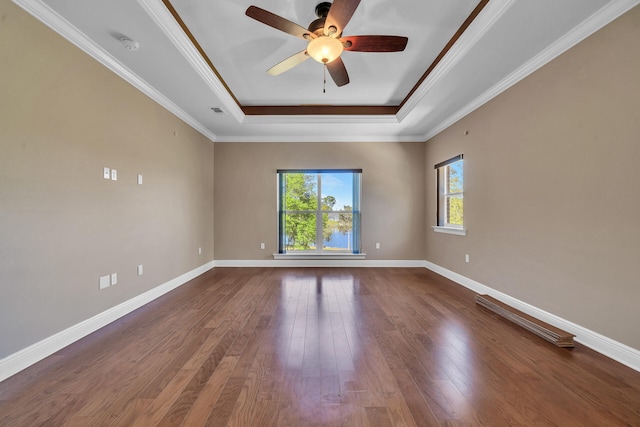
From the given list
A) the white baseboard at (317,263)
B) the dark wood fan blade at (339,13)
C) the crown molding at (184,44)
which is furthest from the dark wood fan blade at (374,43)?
the white baseboard at (317,263)

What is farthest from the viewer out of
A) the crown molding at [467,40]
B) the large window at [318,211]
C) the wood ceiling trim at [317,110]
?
the large window at [318,211]

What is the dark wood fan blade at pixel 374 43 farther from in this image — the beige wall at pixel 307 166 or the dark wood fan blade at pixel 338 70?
Result: the beige wall at pixel 307 166

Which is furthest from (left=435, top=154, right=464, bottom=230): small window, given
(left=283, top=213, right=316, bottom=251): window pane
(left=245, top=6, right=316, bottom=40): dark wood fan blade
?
(left=245, top=6, right=316, bottom=40): dark wood fan blade

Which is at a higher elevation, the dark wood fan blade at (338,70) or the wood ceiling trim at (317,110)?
the wood ceiling trim at (317,110)

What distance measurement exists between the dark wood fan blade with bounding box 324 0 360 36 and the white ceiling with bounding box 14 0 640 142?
1.56 ft

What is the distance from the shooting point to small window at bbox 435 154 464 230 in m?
4.20

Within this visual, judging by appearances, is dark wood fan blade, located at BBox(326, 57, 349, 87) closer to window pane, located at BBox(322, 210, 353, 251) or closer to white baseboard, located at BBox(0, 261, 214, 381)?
window pane, located at BBox(322, 210, 353, 251)

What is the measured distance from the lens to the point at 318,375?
174 centimetres

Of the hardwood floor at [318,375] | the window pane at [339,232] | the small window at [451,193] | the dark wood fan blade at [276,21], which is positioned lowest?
the hardwood floor at [318,375]

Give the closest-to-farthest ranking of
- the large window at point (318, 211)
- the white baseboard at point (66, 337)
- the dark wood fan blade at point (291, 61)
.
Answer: the white baseboard at point (66, 337)
the dark wood fan blade at point (291, 61)
the large window at point (318, 211)

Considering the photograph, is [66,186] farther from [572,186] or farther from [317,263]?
[572,186]

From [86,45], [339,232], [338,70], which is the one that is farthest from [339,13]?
[339,232]

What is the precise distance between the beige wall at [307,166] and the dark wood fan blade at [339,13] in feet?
10.6

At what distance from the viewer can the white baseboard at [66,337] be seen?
5.77 ft
